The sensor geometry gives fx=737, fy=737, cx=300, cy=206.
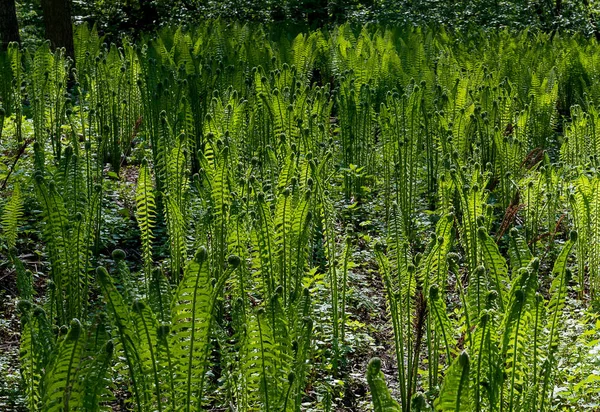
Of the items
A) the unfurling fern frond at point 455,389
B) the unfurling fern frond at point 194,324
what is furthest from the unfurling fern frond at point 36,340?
the unfurling fern frond at point 455,389

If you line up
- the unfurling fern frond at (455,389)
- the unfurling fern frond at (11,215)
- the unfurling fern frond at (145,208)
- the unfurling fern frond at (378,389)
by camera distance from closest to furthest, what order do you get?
the unfurling fern frond at (378,389) → the unfurling fern frond at (455,389) → the unfurling fern frond at (145,208) → the unfurling fern frond at (11,215)

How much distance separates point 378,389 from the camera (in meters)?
1.69

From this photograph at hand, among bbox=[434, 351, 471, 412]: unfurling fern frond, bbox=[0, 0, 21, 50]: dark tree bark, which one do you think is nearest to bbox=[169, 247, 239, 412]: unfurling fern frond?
bbox=[434, 351, 471, 412]: unfurling fern frond

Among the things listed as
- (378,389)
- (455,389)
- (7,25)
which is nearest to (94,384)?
(378,389)

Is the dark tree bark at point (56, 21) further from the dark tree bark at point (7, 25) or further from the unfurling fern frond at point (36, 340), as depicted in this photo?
the unfurling fern frond at point (36, 340)

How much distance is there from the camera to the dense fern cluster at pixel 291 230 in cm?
204

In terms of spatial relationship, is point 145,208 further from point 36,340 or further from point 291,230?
point 36,340

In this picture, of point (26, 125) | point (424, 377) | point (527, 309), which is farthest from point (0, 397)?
point (26, 125)

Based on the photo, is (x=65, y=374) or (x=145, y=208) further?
(x=145, y=208)

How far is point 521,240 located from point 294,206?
0.92 m

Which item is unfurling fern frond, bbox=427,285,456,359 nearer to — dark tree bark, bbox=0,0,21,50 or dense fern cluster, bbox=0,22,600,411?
dense fern cluster, bbox=0,22,600,411

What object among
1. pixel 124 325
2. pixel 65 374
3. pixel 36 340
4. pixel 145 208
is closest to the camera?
pixel 65 374

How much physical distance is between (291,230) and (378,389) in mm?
1326

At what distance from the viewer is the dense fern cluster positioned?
2.04 meters
